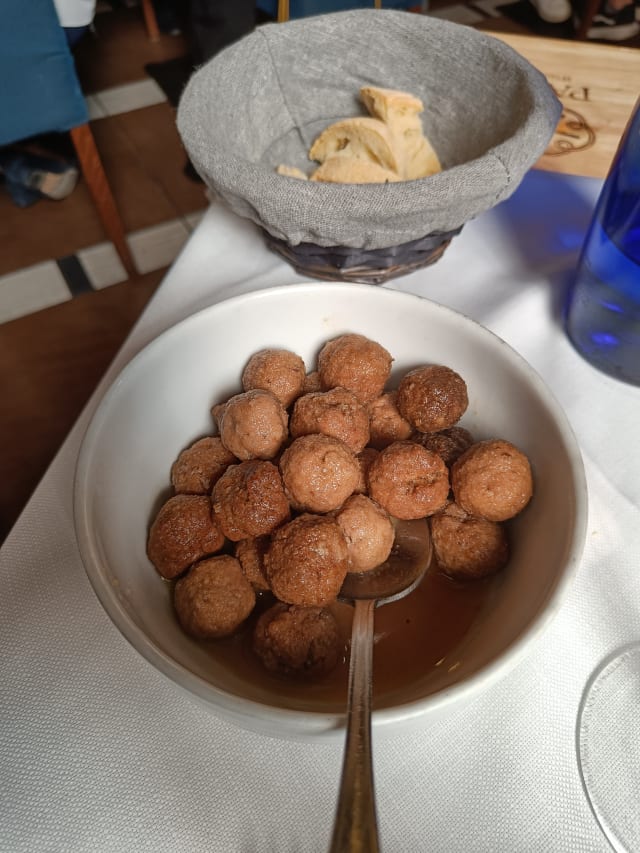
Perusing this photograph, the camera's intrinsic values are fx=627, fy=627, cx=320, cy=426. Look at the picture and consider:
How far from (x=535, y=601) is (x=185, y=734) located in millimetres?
245

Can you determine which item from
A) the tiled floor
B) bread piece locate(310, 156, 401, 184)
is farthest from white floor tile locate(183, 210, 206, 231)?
bread piece locate(310, 156, 401, 184)

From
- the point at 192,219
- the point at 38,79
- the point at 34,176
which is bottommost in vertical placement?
the point at 192,219

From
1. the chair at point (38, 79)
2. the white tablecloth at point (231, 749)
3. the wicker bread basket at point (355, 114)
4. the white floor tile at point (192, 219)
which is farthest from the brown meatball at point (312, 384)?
the white floor tile at point (192, 219)

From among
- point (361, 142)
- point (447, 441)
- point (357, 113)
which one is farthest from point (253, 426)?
point (357, 113)

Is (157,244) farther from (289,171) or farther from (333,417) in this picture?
(333,417)

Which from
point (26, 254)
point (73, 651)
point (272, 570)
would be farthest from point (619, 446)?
point (26, 254)

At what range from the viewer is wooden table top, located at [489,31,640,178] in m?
0.75

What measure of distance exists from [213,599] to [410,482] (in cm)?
17

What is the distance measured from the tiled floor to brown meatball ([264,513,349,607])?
2.59ft

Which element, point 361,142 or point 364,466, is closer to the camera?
point 364,466

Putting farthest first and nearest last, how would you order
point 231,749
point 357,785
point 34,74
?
1. point 34,74
2. point 231,749
3. point 357,785

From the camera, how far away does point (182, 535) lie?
0.46m

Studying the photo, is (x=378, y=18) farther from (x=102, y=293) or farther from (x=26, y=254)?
(x=26, y=254)

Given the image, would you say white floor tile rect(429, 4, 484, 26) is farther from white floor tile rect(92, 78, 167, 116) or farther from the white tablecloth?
the white tablecloth
